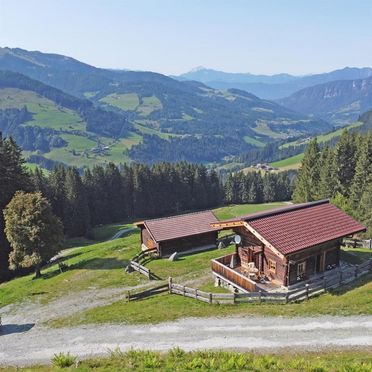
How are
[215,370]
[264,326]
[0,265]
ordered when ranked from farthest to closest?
1. [0,265]
2. [264,326]
3. [215,370]

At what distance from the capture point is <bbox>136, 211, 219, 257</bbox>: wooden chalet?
169 ft

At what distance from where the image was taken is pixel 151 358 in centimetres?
2316

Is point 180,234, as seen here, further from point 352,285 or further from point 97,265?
point 352,285

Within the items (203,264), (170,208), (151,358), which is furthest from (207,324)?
(170,208)

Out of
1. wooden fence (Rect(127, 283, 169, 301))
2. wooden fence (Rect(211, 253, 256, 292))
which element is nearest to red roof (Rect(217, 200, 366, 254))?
wooden fence (Rect(211, 253, 256, 292))

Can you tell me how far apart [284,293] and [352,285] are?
6513 mm

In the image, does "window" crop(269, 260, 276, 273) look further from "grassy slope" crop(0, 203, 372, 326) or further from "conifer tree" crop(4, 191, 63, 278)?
"conifer tree" crop(4, 191, 63, 278)

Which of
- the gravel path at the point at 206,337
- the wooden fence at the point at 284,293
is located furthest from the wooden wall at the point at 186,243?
the gravel path at the point at 206,337

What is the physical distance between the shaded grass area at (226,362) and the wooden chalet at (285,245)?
432 inches

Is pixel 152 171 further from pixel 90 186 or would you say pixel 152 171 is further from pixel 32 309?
pixel 32 309

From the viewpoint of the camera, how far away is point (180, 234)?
171 ft

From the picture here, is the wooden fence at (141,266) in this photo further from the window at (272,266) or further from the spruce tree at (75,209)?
the spruce tree at (75,209)

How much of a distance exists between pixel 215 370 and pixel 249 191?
13822cm

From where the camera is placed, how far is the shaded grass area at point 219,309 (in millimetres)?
30516
